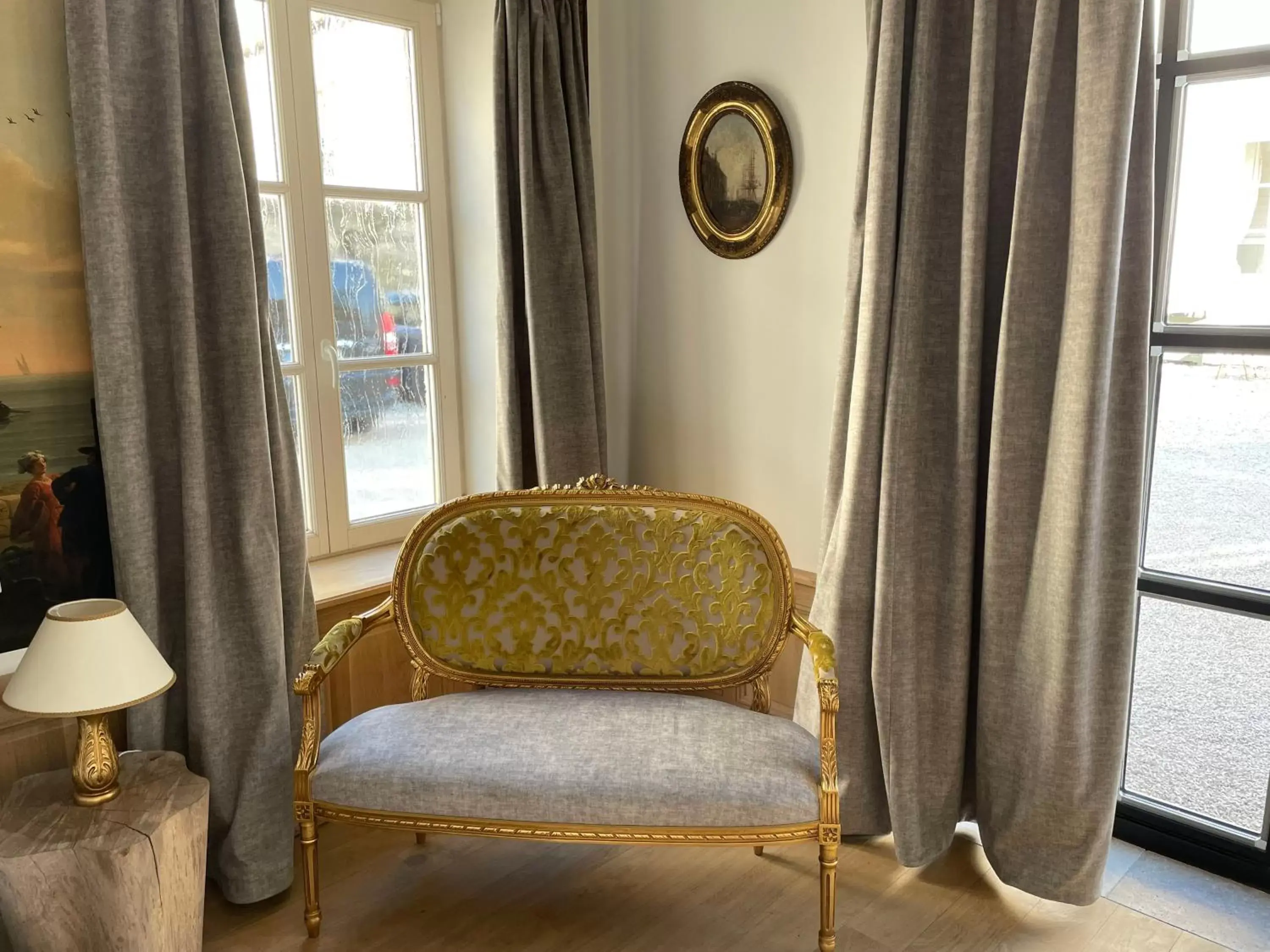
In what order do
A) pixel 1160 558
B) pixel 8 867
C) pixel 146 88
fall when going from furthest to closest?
pixel 1160 558
pixel 146 88
pixel 8 867

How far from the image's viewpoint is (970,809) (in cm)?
254

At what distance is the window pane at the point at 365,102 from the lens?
2873mm

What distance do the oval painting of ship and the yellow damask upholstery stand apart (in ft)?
3.07

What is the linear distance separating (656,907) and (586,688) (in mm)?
549

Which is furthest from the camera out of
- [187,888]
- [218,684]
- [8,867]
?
[218,684]

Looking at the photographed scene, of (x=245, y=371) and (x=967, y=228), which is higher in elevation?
(x=967, y=228)

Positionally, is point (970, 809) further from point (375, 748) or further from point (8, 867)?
point (8, 867)

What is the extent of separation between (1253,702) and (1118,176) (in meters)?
1.30

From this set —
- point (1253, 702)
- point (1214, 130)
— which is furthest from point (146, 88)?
point (1253, 702)

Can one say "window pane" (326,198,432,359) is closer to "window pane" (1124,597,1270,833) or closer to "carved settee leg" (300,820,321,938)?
"carved settee leg" (300,820,321,938)

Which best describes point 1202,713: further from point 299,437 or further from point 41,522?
point 41,522

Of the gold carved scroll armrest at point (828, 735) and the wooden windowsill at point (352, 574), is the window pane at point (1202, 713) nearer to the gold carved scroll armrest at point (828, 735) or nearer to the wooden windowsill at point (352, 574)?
the gold carved scroll armrest at point (828, 735)

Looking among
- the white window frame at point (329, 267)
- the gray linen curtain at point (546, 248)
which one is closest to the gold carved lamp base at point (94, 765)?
the white window frame at point (329, 267)

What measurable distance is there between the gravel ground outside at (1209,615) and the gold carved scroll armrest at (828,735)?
0.90 m
